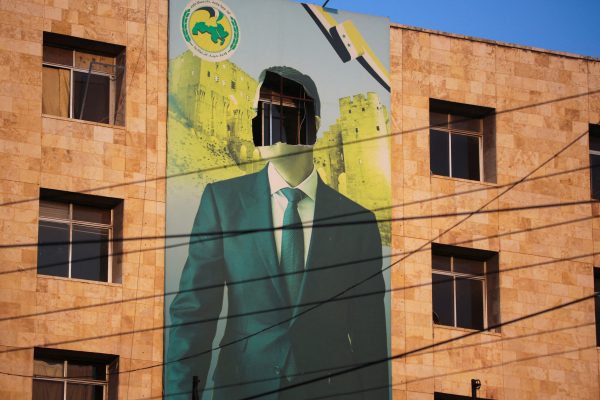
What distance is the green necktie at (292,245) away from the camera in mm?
47500

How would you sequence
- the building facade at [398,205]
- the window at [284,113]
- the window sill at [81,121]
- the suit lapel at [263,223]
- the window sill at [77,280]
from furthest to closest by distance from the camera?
the window at [284,113]
the suit lapel at [263,223]
the window sill at [81,121]
the building facade at [398,205]
the window sill at [77,280]

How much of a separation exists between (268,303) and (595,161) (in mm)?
12723

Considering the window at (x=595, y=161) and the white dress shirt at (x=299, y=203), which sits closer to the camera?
the white dress shirt at (x=299, y=203)

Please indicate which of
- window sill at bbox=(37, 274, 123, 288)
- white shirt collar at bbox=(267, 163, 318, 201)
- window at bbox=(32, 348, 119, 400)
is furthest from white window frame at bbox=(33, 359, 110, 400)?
white shirt collar at bbox=(267, 163, 318, 201)

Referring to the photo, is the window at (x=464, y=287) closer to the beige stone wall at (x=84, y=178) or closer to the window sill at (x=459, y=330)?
the window sill at (x=459, y=330)

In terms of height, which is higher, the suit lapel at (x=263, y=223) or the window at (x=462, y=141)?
the window at (x=462, y=141)

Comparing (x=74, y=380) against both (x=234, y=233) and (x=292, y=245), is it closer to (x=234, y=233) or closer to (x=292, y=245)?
(x=234, y=233)

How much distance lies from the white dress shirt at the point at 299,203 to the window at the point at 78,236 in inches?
181

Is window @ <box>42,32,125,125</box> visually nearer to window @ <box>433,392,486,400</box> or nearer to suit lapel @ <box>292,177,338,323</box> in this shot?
suit lapel @ <box>292,177,338,323</box>

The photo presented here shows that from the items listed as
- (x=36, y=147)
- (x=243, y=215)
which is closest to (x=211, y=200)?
(x=243, y=215)

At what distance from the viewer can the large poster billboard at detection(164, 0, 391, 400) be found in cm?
4622

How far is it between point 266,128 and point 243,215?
3011mm

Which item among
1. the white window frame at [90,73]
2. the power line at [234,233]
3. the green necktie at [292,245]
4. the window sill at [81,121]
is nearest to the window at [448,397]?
the green necktie at [292,245]

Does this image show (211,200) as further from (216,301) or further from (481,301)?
(481,301)
